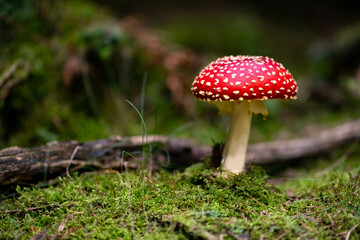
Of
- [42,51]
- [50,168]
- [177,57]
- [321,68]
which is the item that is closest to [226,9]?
[321,68]

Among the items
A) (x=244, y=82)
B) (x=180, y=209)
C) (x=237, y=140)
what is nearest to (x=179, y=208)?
(x=180, y=209)

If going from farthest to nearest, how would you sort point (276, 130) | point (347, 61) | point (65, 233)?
point (347, 61) → point (276, 130) → point (65, 233)

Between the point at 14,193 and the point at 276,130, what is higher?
the point at 276,130

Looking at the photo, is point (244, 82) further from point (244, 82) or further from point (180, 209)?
point (180, 209)

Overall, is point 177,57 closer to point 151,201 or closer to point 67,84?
point 67,84

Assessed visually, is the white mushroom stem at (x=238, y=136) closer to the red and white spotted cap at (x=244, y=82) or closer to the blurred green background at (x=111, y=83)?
the blurred green background at (x=111, y=83)

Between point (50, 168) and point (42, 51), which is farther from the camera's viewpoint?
point (42, 51)
